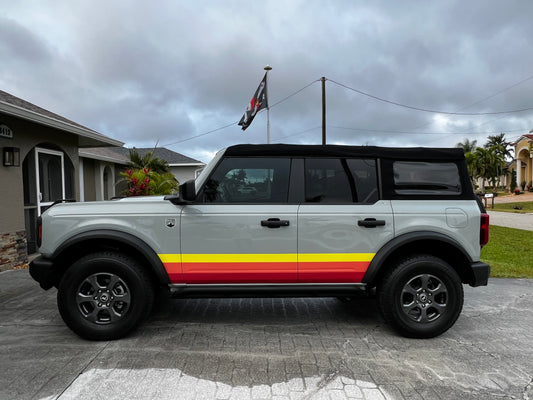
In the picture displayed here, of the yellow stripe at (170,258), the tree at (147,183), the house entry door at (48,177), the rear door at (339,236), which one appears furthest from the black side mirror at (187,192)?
the tree at (147,183)

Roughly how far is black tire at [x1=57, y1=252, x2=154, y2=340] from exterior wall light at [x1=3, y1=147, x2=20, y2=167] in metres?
4.87

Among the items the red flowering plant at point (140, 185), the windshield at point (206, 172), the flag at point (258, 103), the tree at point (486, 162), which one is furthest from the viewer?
the tree at point (486, 162)

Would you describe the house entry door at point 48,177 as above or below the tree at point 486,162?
below

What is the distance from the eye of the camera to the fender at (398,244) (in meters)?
3.64

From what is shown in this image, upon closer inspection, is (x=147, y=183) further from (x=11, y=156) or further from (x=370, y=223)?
(x=370, y=223)

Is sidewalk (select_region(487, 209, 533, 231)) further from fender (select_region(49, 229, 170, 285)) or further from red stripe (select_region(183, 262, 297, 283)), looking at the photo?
fender (select_region(49, 229, 170, 285))

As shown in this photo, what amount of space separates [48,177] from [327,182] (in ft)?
26.2

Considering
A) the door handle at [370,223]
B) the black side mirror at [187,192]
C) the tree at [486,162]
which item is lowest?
the door handle at [370,223]

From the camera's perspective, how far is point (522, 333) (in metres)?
3.97

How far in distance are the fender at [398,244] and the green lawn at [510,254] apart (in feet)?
12.7

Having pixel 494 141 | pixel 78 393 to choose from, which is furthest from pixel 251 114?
pixel 494 141

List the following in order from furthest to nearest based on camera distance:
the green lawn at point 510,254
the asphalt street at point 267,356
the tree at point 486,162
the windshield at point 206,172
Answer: the tree at point 486,162
the green lawn at point 510,254
the windshield at point 206,172
the asphalt street at point 267,356

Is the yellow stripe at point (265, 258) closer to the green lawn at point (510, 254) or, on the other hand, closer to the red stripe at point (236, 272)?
the red stripe at point (236, 272)

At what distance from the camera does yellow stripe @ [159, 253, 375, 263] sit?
3.63 m
